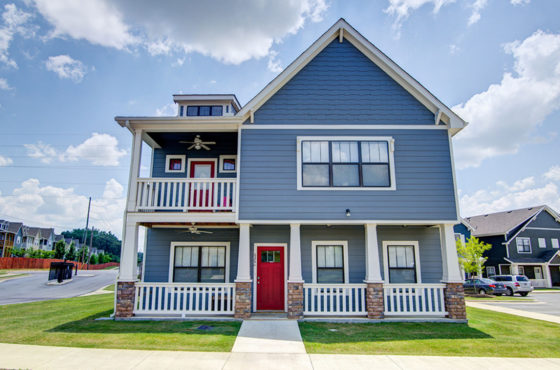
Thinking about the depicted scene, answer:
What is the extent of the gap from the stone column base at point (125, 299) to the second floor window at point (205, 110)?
7598mm

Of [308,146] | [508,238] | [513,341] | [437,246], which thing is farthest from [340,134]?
[508,238]

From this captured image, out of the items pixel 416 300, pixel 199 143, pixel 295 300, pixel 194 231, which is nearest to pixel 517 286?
pixel 416 300

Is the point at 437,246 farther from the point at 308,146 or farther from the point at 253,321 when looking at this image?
the point at 253,321

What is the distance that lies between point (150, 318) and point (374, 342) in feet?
21.0

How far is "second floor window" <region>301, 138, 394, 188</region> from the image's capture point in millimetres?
10672

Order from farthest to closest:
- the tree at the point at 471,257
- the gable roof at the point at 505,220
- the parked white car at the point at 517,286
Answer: the gable roof at the point at 505,220, the tree at the point at 471,257, the parked white car at the point at 517,286

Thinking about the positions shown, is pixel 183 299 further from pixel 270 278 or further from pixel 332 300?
pixel 332 300

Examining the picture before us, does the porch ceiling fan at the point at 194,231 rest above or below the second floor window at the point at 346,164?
below

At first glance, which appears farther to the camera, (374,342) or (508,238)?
(508,238)

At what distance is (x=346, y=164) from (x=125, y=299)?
25.8ft

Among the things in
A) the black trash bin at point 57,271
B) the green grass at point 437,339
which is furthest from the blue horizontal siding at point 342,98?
the black trash bin at point 57,271

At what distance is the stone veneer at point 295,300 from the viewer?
9.88m

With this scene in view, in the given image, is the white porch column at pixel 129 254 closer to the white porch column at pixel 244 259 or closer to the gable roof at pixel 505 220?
the white porch column at pixel 244 259

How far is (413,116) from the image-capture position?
1114 cm
